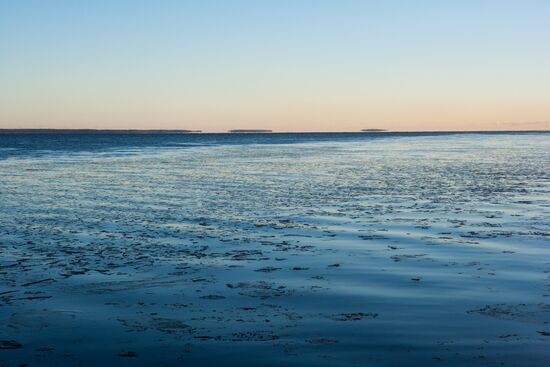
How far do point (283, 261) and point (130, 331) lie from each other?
4660mm

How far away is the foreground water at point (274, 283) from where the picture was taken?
6.92 m

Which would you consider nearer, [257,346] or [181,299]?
[257,346]

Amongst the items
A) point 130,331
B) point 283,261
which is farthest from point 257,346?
point 283,261

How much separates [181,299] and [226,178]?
23263 millimetres

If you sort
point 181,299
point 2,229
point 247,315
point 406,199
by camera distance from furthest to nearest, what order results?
1. point 406,199
2. point 2,229
3. point 181,299
4. point 247,315

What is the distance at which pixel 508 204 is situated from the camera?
2086cm

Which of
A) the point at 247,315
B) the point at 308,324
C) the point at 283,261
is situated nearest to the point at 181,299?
the point at 247,315

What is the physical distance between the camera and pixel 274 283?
1006 cm

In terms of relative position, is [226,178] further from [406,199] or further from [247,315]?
[247,315]

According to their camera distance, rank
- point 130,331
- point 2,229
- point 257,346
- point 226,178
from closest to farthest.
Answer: point 257,346, point 130,331, point 2,229, point 226,178

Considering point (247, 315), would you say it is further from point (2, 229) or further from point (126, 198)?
point (126, 198)

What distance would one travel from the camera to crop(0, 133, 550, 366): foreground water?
6.92 m

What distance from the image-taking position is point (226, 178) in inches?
1268

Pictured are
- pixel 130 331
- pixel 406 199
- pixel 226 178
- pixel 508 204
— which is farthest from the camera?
pixel 226 178
